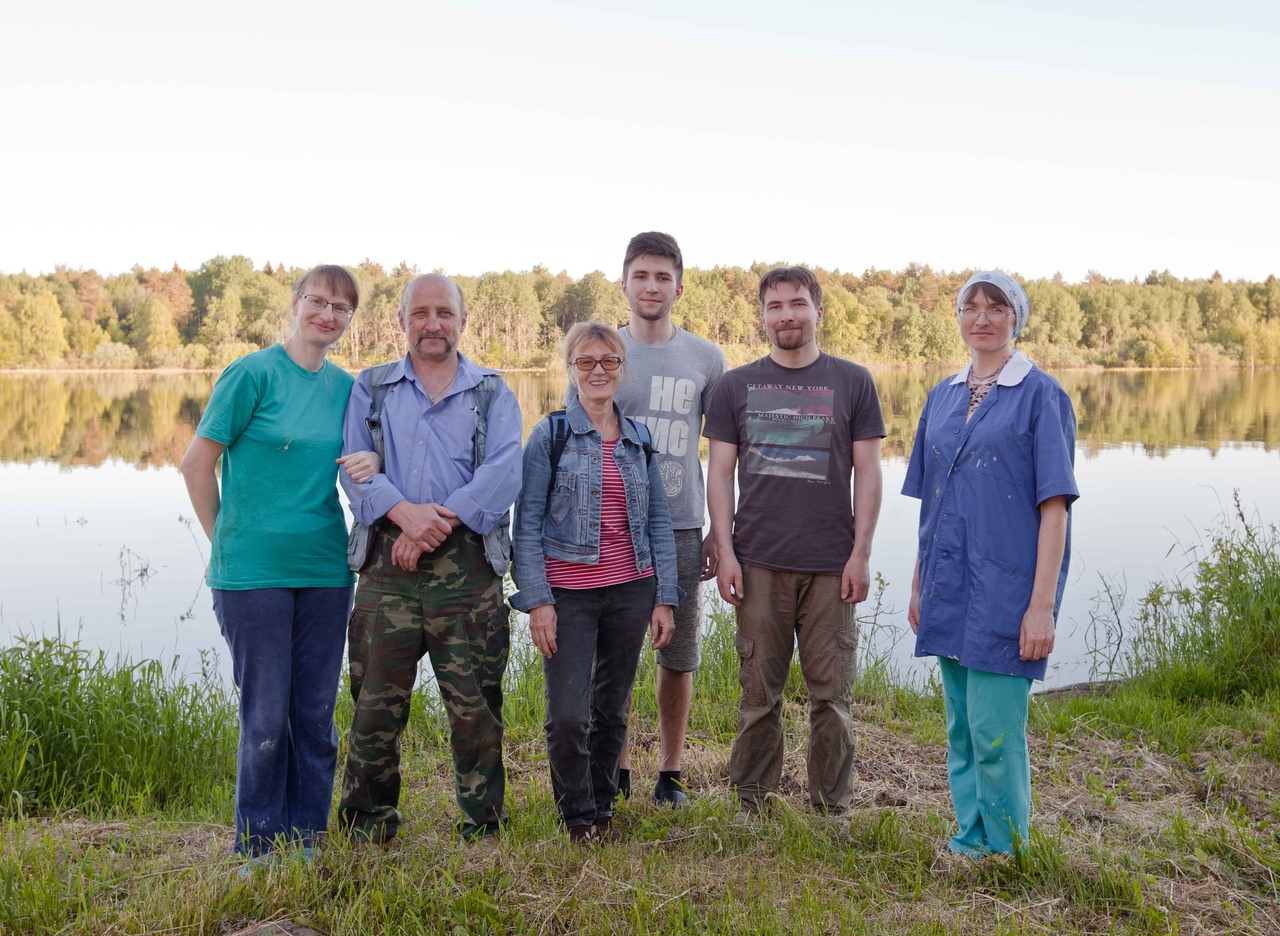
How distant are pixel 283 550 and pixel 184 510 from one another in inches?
533

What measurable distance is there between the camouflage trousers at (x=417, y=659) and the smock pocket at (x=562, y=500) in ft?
1.01

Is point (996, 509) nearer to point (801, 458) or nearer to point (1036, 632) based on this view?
point (1036, 632)

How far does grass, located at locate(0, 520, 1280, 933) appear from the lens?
2.59m

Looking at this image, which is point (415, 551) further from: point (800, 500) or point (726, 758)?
point (726, 758)

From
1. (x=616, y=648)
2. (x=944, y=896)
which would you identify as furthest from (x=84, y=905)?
(x=944, y=896)

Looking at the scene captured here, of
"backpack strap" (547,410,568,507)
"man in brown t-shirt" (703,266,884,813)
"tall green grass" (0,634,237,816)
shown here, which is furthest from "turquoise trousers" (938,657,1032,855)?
"tall green grass" (0,634,237,816)

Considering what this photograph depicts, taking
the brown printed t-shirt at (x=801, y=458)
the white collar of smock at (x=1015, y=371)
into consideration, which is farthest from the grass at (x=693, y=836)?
the white collar of smock at (x=1015, y=371)

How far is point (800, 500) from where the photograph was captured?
11.5 ft

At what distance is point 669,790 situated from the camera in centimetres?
391

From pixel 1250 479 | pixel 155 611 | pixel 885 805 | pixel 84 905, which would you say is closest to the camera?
pixel 84 905

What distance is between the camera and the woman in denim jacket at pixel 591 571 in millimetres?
3266

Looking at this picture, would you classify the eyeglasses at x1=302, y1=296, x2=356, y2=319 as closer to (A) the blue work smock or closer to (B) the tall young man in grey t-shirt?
(B) the tall young man in grey t-shirt

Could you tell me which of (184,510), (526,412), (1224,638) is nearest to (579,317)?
(526,412)

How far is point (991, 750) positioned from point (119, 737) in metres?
3.88
